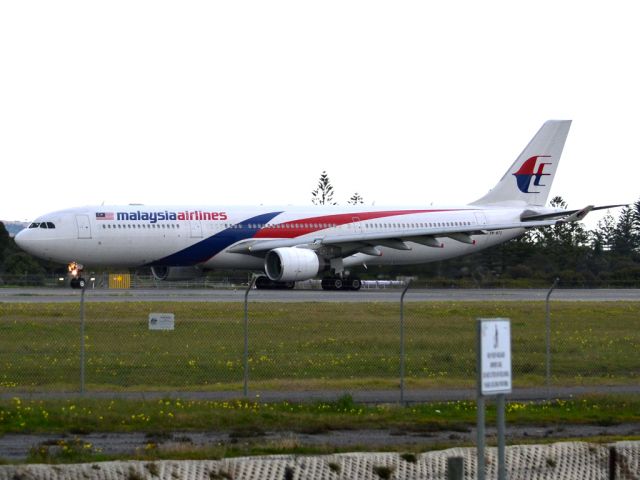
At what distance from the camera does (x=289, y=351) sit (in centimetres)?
2373

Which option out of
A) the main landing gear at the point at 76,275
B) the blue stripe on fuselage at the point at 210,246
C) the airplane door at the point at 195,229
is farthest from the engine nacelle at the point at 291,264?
the main landing gear at the point at 76,275

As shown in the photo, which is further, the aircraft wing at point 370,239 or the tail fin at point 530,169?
the tail fin at point 530,169

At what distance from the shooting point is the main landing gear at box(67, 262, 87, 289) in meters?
46.2

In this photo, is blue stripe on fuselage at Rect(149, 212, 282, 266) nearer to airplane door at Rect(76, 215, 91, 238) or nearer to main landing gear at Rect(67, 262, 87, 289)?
main landing gear at Rect(67, 262, 87, 289)

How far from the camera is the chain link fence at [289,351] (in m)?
19.9

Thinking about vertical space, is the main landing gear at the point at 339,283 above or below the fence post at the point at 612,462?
above

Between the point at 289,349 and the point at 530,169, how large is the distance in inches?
1335

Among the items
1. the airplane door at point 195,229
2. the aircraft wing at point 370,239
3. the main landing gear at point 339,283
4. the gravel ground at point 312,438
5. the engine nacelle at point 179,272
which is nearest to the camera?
the gravel ground at point 312,438

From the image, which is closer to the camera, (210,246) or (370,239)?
(210,246)

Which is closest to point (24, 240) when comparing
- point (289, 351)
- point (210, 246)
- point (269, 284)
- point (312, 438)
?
point (210, 246)

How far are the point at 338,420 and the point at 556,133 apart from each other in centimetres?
4265

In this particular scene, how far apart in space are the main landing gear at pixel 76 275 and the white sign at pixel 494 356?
127ft

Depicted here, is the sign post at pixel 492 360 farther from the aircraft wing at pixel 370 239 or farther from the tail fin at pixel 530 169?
the tail fin at pixel 530 169

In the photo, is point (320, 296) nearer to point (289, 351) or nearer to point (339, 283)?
point (339, 283)
